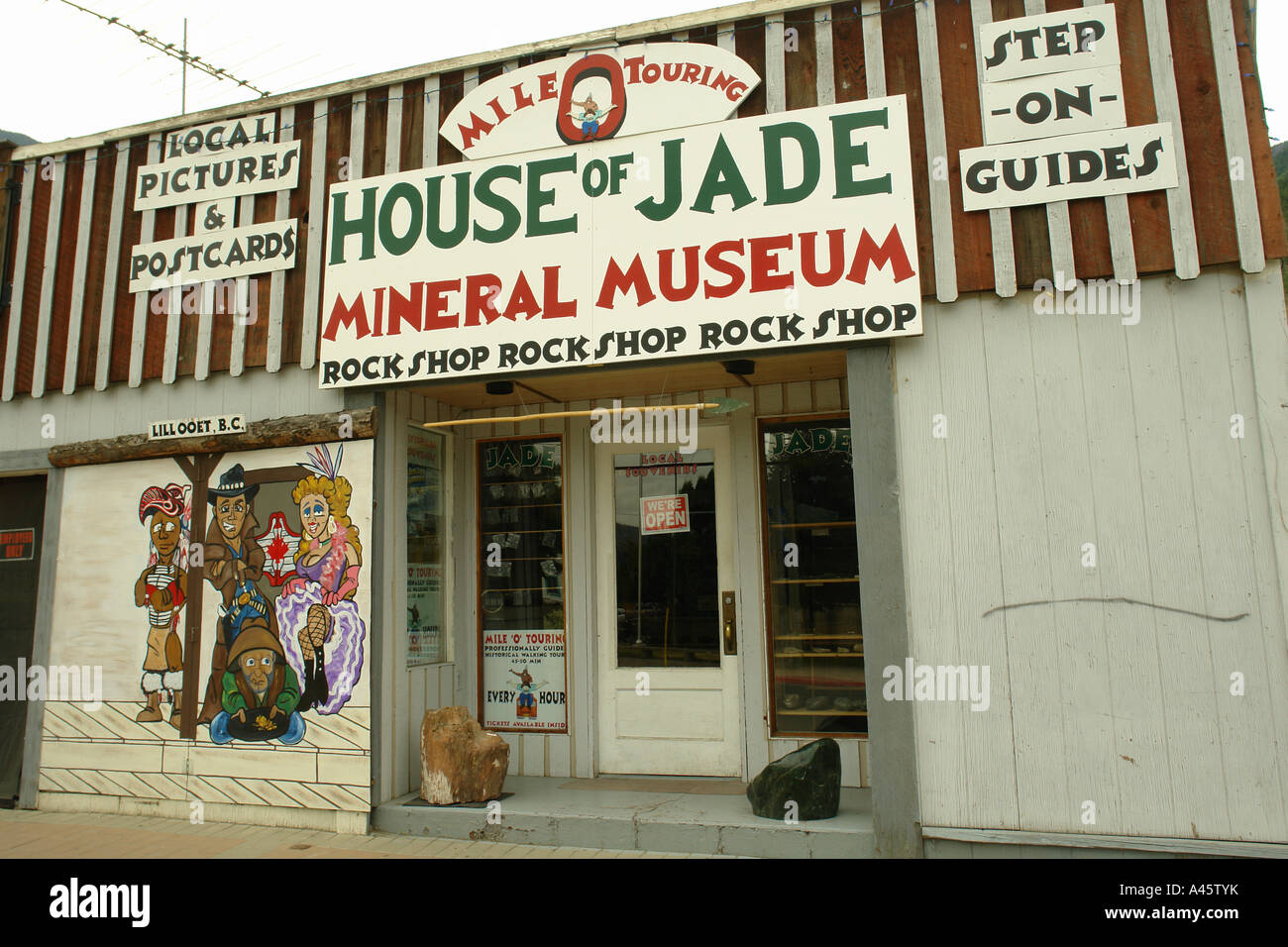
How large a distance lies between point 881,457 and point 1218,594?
1.95 metres

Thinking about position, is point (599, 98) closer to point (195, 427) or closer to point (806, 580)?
point (806, 580)

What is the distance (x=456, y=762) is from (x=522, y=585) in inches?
67.8

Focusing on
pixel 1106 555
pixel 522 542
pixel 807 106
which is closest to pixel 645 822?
pixel 522 542

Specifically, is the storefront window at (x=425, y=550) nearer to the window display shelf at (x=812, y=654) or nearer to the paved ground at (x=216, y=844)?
the paved ground at (x=216, y=844)

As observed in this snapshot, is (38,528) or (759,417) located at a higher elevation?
(759,417)

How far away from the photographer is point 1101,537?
16.7 feet

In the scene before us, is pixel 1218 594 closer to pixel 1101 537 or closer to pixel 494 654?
pixel 1101 537

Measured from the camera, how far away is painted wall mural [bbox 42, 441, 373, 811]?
6367 mm

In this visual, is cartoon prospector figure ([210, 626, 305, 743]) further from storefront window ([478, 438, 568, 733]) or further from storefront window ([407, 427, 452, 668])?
storefront window ([478, 438, 568, 733])

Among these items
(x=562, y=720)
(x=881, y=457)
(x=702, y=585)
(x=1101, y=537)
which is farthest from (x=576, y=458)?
(x=1101, y=537)

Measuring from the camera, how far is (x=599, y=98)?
625 cm

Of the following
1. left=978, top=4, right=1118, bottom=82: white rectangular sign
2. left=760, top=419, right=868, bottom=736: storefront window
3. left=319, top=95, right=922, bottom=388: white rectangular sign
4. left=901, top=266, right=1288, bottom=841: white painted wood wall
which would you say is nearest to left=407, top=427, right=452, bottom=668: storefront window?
left=319, top=95, right=922, bottom=388: white rectangular sign

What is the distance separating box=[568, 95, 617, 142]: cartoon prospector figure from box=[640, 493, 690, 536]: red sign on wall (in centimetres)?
284

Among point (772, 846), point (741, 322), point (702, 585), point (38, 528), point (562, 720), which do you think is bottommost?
point (772, 846)
